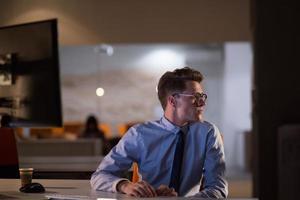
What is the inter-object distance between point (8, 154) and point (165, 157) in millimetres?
1203

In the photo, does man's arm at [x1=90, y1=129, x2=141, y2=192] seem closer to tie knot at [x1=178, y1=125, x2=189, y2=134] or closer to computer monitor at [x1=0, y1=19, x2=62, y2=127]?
tie knot at [x1=178, y1=125, x2=189, y2=134]

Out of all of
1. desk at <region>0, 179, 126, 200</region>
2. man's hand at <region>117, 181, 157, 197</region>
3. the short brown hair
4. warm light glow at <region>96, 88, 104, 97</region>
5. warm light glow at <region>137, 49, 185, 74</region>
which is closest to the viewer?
man's hand at <region>117, 181, 157, 197</region>

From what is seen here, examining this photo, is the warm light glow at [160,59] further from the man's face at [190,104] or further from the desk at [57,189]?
the man's face at [190,104]

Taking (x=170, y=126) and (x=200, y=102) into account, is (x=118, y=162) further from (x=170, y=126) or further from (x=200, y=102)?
(x=200, y=102)

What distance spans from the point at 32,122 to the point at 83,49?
23.8 ft

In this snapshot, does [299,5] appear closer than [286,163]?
Yes

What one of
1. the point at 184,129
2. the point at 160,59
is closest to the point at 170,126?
the point at 184,129

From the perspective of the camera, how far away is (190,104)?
6.62 feet

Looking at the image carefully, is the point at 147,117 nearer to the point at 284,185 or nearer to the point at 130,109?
the point at 130,109

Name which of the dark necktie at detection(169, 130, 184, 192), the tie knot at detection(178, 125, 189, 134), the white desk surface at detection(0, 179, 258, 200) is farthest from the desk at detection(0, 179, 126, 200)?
the tie knot at detection(178, 125, 189, 134)

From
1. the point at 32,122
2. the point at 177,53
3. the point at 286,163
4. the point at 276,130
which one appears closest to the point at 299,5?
the point at 276,130

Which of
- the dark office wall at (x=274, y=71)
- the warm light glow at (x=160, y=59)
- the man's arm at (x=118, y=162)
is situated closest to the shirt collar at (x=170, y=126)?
the man's arm at (x=118, y=162)

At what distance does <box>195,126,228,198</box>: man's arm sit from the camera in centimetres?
194

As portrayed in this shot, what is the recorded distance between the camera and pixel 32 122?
2986mm
